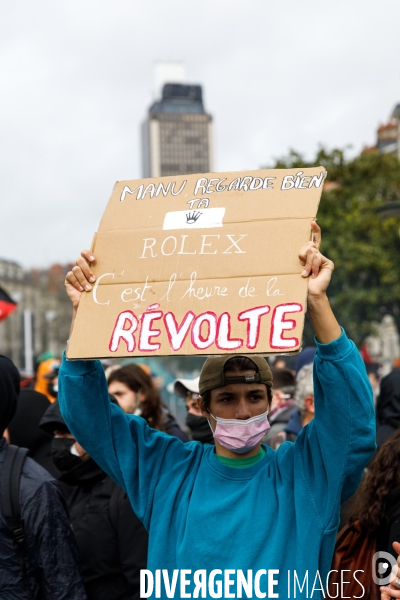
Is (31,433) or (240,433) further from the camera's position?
(31,433)

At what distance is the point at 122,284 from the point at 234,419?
0.57m

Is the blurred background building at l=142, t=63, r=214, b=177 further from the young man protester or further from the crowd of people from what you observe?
the young man protester

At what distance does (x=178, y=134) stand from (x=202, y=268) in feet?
468

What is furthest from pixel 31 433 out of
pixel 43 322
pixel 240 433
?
pixel 43 322

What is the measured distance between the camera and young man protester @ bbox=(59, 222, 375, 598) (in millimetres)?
2467

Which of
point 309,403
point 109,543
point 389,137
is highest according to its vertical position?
point 389,137

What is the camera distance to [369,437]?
250 cm

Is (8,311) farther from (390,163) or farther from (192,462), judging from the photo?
(390,163)

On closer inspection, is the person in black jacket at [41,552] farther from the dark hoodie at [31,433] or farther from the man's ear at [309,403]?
the man's ear at [309,403]

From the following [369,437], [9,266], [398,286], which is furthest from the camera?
[9,266]

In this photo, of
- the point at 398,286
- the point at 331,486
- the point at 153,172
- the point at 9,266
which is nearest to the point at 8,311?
the point at 331,486

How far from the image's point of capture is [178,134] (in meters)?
142

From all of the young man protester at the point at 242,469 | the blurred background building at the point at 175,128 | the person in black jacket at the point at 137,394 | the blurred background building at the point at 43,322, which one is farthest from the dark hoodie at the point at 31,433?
the blurred background building at the point at 175,128

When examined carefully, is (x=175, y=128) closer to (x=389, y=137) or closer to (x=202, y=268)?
(x=389, y=137)
